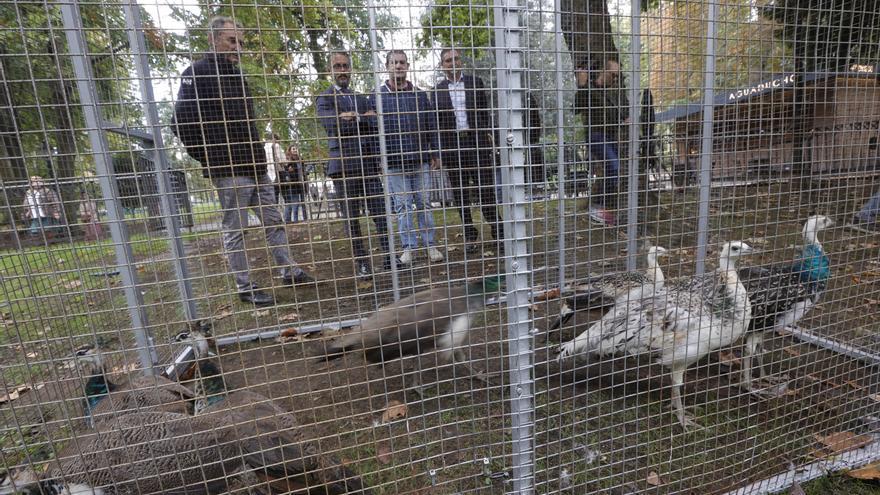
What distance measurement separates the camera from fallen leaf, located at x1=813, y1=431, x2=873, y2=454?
262cm

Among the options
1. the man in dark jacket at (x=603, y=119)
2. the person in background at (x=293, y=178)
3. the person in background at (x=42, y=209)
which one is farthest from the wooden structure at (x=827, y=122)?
the person in background at (x=42, y=209)

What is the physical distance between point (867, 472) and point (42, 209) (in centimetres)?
416

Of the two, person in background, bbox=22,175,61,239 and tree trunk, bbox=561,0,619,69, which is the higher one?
tree trunk, bbox=561,0,619,69

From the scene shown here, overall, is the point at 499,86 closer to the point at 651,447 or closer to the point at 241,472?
the point at 241,472

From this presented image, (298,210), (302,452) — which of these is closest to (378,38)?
(298,210)

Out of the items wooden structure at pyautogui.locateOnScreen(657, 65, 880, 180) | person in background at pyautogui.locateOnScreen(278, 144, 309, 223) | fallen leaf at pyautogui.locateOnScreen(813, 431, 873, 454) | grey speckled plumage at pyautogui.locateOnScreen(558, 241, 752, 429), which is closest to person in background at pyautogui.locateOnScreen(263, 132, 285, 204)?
person in background at pyautogui.locateOnScreen(278, 144, 309, 223)

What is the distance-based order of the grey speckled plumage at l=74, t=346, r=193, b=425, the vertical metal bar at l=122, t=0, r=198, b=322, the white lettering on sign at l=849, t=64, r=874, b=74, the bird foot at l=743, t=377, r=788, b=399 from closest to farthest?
1. the vertical metal bar at l=122, t=0, r=198, b=322
2. the grey speckled plumage at l=74, t=346, r=193, b=425
3. the white lettering on sign at l=849, t=64, r=874, b=74
4. the bird foot at l=743, t=377, r=788, b=399

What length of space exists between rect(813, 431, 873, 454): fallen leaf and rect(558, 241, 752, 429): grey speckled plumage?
0.68 meters

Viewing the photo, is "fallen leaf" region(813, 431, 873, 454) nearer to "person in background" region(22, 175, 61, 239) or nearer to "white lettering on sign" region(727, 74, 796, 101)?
"white lettering on sign" region(727, 74, 796, 101)

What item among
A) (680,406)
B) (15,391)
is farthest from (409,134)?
(15,391)

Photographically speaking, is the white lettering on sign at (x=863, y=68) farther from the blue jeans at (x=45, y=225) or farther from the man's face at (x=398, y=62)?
the blue jeans at (x=45, y=225)

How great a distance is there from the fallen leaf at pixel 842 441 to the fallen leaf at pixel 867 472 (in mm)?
103

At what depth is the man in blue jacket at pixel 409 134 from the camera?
1.91m

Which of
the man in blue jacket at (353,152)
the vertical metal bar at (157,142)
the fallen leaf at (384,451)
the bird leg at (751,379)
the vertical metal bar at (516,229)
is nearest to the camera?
the vertical metal bar at (157,142)
